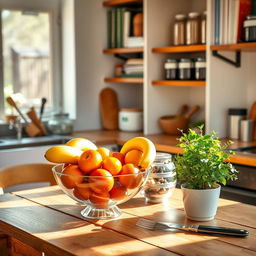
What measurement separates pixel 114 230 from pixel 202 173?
352 mm

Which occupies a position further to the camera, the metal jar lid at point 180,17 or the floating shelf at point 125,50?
the floating shelf at point 125,50

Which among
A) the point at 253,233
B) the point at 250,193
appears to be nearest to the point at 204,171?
the point at 253,233

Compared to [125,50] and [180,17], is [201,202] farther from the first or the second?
[125,50]

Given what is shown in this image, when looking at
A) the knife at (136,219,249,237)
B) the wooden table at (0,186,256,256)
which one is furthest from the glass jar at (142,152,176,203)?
the knife at (136,219,249,237)

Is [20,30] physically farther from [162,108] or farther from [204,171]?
[204,171]

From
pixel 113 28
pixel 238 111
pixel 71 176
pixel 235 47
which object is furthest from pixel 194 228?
pixel 113 28

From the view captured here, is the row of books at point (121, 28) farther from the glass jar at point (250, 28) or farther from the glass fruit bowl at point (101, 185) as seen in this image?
the glass fruit bowl at point (101, 185)

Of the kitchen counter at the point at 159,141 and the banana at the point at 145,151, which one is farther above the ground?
the banana at the point at 145,151

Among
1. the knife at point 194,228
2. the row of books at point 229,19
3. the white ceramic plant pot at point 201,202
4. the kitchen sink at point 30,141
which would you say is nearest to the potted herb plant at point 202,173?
the white ceramic plant pot at point 201,202

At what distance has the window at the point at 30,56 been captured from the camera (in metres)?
4.18

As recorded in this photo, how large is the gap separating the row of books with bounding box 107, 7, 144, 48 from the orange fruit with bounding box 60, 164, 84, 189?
2.49 m

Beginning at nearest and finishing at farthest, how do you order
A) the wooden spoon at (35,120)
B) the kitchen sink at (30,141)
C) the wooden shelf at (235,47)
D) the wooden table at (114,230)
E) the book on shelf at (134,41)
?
1. the wooden table at (114,230)
2. the wooden shelf at (235,47)
3. the kitchen sink at (30,141)
4. the wooden spoon at (35,120)
5. the book on shelf at (134,41)

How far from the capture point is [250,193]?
296cm

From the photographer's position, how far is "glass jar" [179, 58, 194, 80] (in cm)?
383
